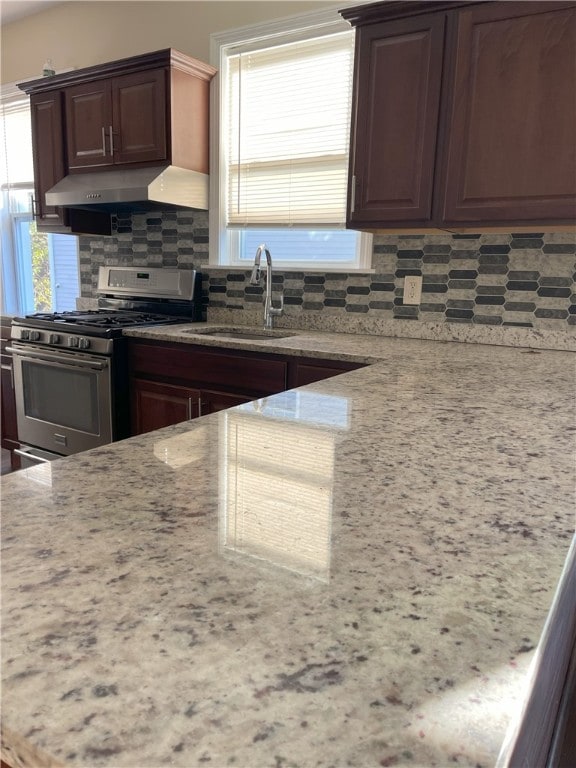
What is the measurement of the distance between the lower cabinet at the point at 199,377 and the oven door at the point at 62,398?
0.15 metres

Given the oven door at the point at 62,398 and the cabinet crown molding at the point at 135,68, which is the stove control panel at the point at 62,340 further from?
the cabinet crown molding at the point at 135,68

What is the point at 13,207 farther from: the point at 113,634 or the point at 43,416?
the point at 113,634

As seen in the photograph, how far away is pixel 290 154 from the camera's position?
2.94 meters

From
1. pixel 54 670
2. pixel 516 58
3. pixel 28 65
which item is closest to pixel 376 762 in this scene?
pixel 54 670

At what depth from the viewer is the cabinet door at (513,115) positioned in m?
1.93

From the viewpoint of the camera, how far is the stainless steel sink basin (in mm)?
2754

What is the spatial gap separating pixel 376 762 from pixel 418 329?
7.92ft

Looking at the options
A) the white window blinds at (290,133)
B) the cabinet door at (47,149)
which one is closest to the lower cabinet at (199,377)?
the white window blinds at (290,133)

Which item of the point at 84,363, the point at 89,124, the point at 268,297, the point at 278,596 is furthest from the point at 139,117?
the point at 278,596

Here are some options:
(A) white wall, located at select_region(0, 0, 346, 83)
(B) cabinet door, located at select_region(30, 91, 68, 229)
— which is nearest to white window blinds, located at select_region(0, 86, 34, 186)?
(A) white wall, located at select_region(0, 0, 346, 83)

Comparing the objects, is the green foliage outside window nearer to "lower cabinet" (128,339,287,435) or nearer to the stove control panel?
the stove control panel

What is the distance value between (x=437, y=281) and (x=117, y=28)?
2.71m

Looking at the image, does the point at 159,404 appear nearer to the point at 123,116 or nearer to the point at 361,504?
the point at 123,116

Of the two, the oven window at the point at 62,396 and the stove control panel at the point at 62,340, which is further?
the oven window at the point at 62,396
